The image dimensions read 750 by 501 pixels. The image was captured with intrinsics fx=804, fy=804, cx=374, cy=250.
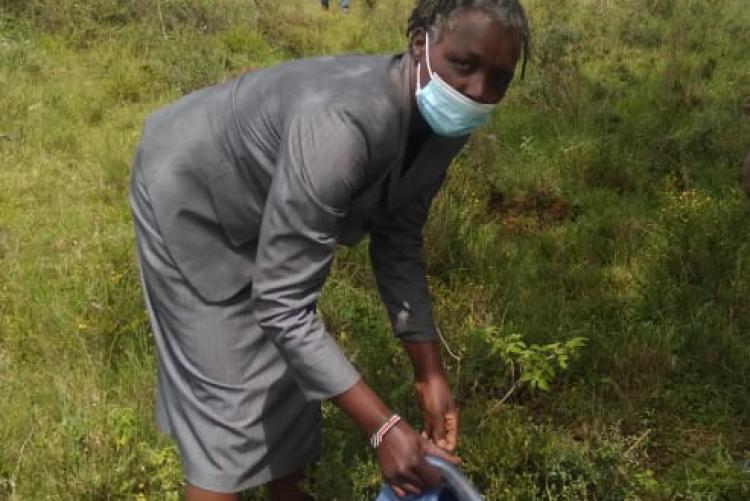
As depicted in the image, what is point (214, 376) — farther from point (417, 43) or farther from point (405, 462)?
point (417, 43)

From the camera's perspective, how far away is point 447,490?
1685mm

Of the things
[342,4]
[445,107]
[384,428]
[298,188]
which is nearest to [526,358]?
[384,428]

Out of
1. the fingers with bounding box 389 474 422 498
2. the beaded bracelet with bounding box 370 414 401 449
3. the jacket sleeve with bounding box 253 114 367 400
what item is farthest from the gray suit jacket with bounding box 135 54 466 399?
the fingers with bounding box 389 474 422 498

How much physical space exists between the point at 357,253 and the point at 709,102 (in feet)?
10.6

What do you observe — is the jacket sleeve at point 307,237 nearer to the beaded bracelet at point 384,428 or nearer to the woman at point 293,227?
the woman at point 293,227

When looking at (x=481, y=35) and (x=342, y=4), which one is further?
(x=342, y=4)

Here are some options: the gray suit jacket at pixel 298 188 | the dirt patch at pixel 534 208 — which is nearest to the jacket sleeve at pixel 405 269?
the gray suit jacket at pixel 298 188

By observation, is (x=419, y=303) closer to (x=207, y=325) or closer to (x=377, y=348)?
(x=207, y=325)

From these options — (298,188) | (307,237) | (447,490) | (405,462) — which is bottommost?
(447,490)

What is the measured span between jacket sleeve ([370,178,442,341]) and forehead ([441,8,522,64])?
0.60m

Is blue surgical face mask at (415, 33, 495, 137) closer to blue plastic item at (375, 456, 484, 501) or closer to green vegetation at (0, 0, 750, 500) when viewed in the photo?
blue plastic item at (375, 456, 484, 501)

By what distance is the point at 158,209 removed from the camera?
1.96 m

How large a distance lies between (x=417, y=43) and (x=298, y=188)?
412 mm

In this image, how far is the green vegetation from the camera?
8.62ft
